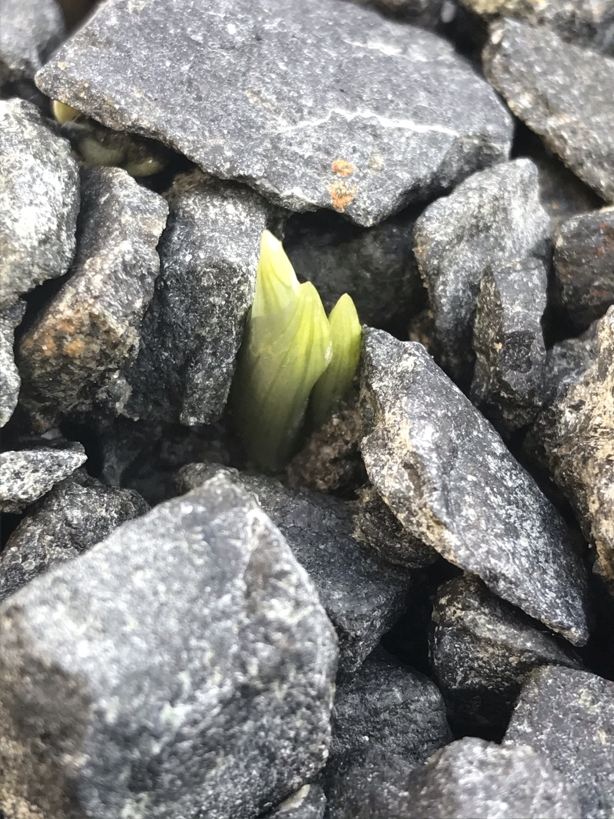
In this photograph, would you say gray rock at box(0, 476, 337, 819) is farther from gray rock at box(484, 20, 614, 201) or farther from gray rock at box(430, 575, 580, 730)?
gray rock at box(484, 20, 614, 201)

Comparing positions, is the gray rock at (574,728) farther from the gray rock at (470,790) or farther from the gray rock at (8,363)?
the gray rock at (8,363)

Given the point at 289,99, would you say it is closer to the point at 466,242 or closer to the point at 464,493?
the point at 466,242

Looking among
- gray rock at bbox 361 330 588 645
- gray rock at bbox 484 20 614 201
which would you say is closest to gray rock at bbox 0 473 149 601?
gray rock at bbox 361 330 588 645

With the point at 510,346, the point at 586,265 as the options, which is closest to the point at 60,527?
the point at 510,346

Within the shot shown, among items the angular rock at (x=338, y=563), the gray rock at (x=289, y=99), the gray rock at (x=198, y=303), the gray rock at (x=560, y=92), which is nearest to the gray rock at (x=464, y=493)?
the angular rock at (x=338, y=563)

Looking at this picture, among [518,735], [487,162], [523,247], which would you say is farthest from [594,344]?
[518,735]

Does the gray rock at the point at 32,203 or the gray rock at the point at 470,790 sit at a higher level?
the gray rock at the point at 32,203
